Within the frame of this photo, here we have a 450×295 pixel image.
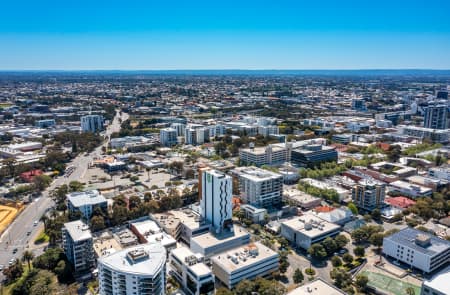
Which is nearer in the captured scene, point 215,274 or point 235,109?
point 215,274

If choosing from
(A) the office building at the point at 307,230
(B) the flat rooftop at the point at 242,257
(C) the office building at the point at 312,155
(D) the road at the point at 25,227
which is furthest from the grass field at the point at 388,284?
(D) the road at the point at 25,227

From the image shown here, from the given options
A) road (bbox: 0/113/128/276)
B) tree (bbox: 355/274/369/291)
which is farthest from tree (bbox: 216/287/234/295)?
road (bbox: 0/113/128/276)

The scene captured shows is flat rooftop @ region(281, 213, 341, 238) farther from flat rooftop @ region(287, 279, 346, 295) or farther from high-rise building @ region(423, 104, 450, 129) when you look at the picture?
high-rise building @ region(423, 104, 450, 129)

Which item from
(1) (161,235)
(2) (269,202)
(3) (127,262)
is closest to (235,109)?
(2) (269,202)

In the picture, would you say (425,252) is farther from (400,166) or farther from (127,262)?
(400,166)

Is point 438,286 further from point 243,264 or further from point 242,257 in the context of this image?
point 242,257
